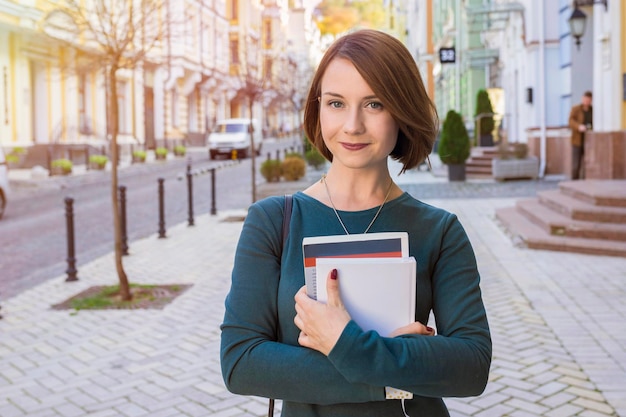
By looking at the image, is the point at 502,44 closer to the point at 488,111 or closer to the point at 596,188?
the point at 488,111

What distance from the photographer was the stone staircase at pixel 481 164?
2350 centimetres

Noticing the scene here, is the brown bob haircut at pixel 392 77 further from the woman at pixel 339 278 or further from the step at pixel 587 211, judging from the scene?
the step at pixel 587 211

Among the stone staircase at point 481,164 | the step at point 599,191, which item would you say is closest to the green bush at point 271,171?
the stone staircase at point 481,164

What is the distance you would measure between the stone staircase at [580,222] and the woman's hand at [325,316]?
8.64 meters

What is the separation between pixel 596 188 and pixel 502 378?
7.35 meters

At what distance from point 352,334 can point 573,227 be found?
375 inches

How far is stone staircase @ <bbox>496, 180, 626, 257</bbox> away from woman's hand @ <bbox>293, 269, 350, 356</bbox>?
8.64 metres

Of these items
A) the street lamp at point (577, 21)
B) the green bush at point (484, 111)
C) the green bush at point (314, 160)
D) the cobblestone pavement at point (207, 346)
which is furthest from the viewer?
the green bush at point (314, 160)

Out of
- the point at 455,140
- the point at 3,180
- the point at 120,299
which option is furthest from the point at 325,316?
the point at 455,140

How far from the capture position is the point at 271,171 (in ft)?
75.0

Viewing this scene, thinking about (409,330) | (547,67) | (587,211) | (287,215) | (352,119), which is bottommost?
(587,211)

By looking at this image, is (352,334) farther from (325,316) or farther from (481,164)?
(481,164)

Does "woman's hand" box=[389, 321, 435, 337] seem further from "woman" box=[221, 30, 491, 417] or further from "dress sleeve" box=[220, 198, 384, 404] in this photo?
"dress sleeve" box=[220, 198, 384, 404]

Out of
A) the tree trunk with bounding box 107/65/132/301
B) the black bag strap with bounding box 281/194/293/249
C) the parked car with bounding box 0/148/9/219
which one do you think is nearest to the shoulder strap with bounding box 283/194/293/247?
the black bag strap with bounding box 281/194/293/249
